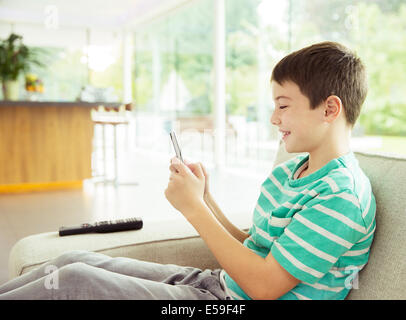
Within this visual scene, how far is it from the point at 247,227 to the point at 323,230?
0.63 metres

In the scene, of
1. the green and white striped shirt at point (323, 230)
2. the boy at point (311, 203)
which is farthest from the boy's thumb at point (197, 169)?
the green and white striped shirt at point (323, 230)

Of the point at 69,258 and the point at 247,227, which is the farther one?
the point at 247,227

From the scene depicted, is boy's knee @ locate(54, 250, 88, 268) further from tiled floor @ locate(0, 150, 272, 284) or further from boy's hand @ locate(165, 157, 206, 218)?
tiled floor @ locate(0, 150, 272, 284)

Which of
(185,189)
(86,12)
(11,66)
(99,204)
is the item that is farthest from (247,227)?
(86,12)

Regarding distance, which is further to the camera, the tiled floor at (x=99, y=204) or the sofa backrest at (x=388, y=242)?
the tiled floor at (x=99, y=204)

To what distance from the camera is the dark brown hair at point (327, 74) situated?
975mm

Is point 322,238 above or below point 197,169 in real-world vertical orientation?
below

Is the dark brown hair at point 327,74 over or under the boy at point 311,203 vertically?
over

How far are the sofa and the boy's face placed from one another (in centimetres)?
22

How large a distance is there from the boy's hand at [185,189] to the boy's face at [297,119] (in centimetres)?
24

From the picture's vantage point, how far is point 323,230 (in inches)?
34.5

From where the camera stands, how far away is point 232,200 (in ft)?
13.8

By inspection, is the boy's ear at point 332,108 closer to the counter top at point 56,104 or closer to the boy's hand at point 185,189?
the boy's hand at point 185,189

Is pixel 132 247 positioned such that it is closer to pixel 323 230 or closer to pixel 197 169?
pixel 197 169
